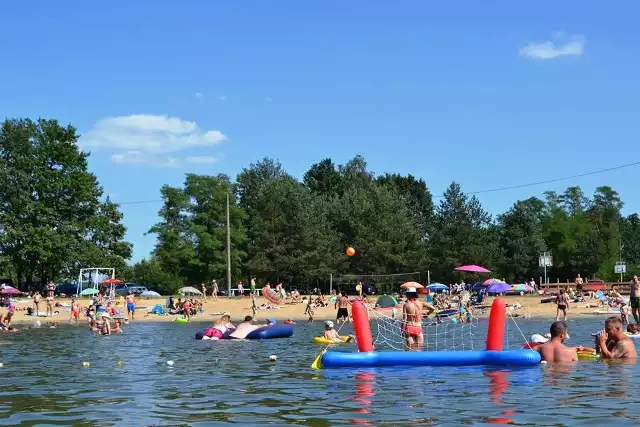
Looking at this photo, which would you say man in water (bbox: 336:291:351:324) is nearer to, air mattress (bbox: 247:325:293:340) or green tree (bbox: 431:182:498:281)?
air mattress (bbox: 247:325:293:340)

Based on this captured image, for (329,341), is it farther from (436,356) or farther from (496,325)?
(496,325)

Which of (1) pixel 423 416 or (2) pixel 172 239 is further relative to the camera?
(2) pixel 172 239

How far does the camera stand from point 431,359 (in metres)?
15.7

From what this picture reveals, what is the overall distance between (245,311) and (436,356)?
32533 mm

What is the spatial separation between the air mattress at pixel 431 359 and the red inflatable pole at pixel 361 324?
0.43 meters

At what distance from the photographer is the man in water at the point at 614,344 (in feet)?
52.0

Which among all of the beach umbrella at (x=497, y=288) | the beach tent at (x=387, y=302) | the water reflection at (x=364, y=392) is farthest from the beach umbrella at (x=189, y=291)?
the water reflection at (x=364, y=392)

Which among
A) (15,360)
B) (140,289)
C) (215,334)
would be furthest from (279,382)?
(140,289)

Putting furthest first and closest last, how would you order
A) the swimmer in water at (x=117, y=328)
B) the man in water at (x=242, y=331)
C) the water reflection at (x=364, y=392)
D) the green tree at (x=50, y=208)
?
the green tree at (x=50, y=208) < the swimmer in water at (x=117, y=328) < the man in water at (x=242, y=331) < the water reflection at (x=364, y=392)

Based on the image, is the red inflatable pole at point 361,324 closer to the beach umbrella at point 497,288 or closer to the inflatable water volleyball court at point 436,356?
the inflatable water volleyball court at point 436,356

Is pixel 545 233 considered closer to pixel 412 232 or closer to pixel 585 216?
pixel 585 216

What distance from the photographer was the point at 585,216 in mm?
102250

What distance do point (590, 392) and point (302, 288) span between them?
6212 cm

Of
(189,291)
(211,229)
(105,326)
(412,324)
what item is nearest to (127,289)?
(189,291)
